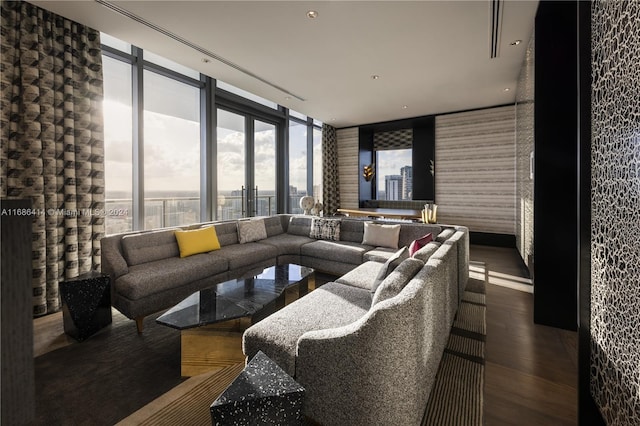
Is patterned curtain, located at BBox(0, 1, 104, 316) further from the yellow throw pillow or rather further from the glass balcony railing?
the yellow throw pillow

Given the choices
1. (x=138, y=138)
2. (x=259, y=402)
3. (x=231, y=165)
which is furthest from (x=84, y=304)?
(x=231, y=165)

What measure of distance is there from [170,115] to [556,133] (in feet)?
15.1

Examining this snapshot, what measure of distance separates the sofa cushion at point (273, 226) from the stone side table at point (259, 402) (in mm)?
3473

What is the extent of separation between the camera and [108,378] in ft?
6.24

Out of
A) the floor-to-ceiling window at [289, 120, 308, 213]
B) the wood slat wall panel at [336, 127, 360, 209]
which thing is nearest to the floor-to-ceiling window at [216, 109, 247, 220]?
the floor-to-ceiling window at [289, 120, 308, 213]

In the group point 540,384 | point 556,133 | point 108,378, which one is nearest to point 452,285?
point 540,384

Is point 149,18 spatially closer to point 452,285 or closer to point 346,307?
point 346,307

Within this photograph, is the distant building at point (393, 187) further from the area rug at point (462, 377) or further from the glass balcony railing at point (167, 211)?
the area rug at point (462, 377)

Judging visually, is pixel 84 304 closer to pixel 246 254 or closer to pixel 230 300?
pixel 230 300

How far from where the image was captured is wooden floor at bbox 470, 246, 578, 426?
1634 mm

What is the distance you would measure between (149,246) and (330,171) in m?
5.30

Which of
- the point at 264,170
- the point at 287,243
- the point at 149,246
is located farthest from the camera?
the point at 264,170

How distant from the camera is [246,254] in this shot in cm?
369

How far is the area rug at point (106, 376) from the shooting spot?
5.36 feet
